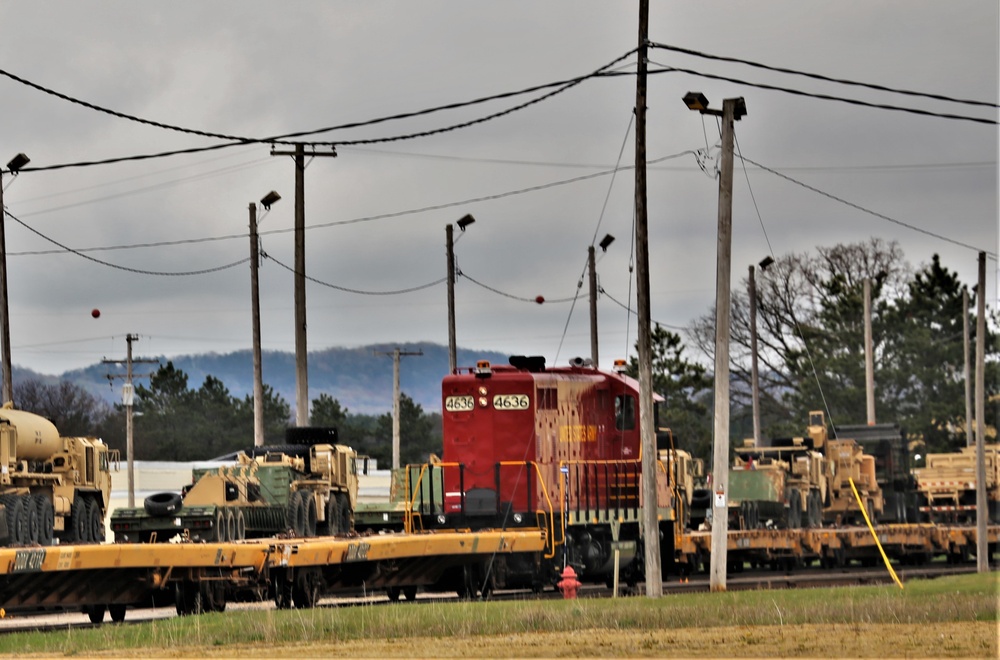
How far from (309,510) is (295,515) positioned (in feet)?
2.38

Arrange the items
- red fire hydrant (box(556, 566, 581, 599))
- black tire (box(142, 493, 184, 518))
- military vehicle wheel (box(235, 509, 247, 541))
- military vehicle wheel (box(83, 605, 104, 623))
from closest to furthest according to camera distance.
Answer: military vehicle wheel (box(83, 605, 104, 623)) → red fire hydrant (box(556, 566, 581, 599)) → black tire (box(142, 493, 184, 518)) → military vehicle wheel (box(235, 509, 247, 541))

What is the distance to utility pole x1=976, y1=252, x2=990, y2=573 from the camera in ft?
144

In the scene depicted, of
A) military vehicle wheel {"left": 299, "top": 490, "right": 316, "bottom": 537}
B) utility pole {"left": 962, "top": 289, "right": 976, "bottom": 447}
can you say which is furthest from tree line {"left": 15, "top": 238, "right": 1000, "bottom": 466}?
military vehicle wheel {"left": 299, "top": 490, "right": 316, "bottom": 537}

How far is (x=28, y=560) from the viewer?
808 inches

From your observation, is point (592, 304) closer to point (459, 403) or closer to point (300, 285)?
point (300, 285)

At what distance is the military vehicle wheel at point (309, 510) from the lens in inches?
1394

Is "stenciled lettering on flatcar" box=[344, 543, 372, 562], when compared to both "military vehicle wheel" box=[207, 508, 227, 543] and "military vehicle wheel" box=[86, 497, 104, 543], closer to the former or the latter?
"military vehicle wheel" box=[207, 508, 227, 543]

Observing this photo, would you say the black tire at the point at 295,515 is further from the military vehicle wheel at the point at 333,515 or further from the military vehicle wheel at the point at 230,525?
the military vehicle wheel at the point at 230,525

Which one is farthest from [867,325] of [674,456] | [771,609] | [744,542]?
[771,609]

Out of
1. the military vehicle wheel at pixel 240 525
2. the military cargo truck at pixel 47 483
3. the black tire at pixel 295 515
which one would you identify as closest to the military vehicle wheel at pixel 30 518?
the military cargo truck at pixel 47 483

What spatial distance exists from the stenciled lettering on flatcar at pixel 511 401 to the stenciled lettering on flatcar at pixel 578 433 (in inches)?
43.1

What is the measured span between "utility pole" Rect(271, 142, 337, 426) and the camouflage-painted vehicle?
8.66 meters

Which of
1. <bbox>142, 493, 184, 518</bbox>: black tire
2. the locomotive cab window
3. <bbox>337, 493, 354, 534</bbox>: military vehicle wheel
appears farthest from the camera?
<bbox>337, 493, 354, 534</bbox>: military vehicle wheel

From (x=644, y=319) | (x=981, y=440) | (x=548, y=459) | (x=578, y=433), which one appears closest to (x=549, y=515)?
(x=548, y=459)
